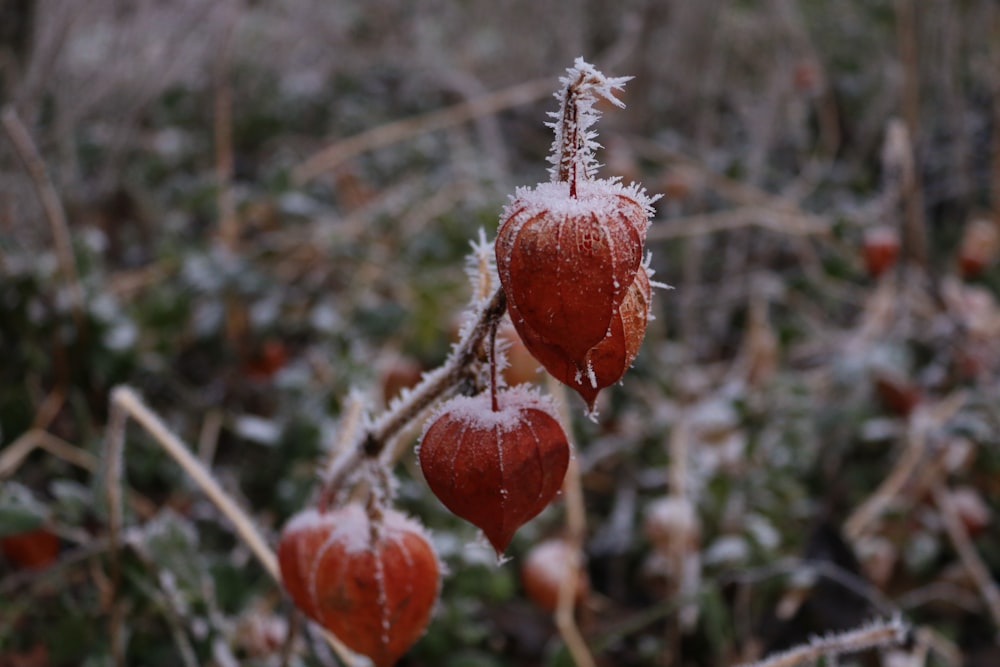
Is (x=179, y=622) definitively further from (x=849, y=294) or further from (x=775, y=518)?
(x=849, y=294)

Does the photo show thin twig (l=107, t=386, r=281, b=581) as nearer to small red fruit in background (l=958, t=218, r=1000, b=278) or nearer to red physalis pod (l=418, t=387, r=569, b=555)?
red physalis pod (l=418, t=387, r=569, b=555)

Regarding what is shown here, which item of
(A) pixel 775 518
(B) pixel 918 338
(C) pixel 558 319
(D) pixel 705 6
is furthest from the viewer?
(D) pixel 705 6

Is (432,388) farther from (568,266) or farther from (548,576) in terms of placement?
(548,576)

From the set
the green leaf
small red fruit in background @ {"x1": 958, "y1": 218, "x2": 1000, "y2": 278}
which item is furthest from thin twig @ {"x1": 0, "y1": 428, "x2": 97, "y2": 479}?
small red fruit in background @ {"x1": 958, "y1": 218, "x2": 1000, "y2": 278}

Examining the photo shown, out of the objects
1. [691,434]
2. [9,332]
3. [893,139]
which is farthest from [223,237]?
[893,139]

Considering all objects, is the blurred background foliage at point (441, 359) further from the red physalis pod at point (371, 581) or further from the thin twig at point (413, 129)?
the red physalis pod at point (371, 581)

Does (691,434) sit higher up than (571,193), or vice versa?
(691,434)

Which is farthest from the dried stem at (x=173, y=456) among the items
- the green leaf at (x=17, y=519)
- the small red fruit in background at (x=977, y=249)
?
the small red fruit in background at (x=977, y=249)
